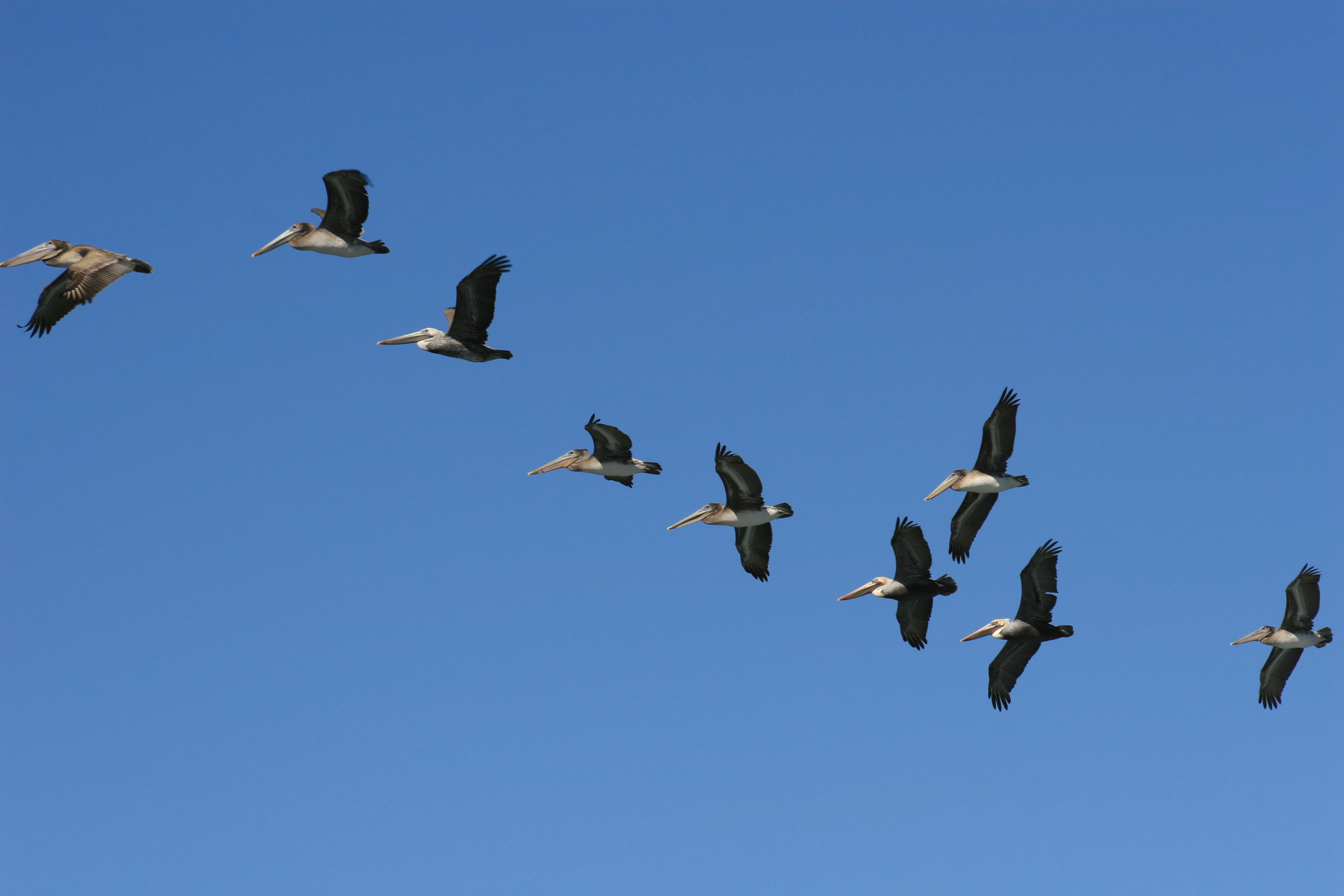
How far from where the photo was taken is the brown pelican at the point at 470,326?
28.0 metres

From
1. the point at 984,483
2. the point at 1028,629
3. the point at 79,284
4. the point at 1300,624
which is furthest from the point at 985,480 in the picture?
the point at 79,284

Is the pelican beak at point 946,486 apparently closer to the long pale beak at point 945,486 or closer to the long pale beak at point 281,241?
the long pale beak at point 945,486

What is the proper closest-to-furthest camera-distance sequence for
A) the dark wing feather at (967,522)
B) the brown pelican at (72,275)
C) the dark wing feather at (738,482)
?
the brown pelican at (72,275) < the dark wing feather at (738,482) < the dark wing feather at (967,522)

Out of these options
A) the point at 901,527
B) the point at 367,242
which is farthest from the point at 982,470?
the point at 367,242

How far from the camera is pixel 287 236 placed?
28.3 metres

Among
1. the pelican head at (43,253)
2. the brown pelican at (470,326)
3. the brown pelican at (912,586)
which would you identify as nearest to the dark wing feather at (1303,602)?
the brown pelican at (912,586)

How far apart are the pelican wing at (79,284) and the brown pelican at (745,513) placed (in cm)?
1000

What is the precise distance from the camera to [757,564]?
31.4m

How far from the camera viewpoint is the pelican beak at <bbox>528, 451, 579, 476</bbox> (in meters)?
30.1

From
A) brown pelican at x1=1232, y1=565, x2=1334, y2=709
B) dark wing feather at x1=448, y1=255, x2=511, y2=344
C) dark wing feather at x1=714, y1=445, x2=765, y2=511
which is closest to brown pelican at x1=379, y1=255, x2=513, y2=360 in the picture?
dark wing feather at x1=448, y1=255, x2=511, y2=344

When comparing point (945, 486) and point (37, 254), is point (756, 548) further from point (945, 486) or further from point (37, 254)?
point (37, 254)

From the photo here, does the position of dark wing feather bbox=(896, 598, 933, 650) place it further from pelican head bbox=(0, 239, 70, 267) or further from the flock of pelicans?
pelican head bbox=(0, 239, 70, 267)

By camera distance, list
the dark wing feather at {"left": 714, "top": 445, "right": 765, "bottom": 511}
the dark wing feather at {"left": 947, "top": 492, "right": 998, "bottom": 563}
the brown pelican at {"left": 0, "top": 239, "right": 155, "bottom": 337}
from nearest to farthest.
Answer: the brown pelican at {"left": 0, "top": 239, "right": 155, "bottom": 337}, the dark wing feather at {"left": 714, "top": 445, "right": 765, "bottom": 511}, the dark wing feather at {"left": 947, "top": 492, "right": 998, "bottom": 563}

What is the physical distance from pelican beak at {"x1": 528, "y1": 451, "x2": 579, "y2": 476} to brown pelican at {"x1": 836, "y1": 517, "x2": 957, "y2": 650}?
591 centimetres
